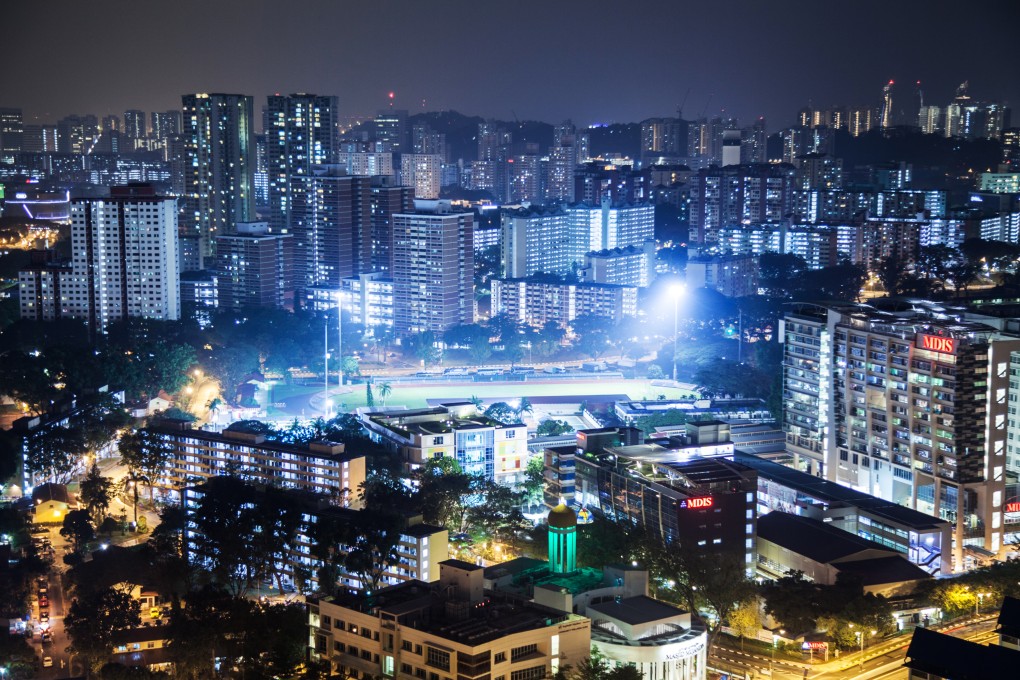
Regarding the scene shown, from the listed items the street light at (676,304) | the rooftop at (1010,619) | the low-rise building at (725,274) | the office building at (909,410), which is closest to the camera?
the rooftop at (1010,619)

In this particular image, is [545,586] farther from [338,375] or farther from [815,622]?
[338,375]

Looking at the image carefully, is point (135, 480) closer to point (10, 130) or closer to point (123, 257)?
point (123, 257)

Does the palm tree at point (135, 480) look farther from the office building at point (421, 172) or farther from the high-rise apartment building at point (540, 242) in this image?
the office building at point (421, 172)

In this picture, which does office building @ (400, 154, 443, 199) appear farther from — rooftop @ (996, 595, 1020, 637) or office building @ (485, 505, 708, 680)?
rooftop @ (996, 595, 1020, 637)

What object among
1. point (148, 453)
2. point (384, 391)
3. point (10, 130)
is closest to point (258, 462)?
point (148, 453)

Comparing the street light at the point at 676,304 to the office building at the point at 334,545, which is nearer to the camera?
the office building at the point at 334,545

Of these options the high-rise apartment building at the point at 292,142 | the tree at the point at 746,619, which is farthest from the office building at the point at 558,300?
the tree at the point at 746,619

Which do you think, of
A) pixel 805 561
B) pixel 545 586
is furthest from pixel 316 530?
pixel 805 561
